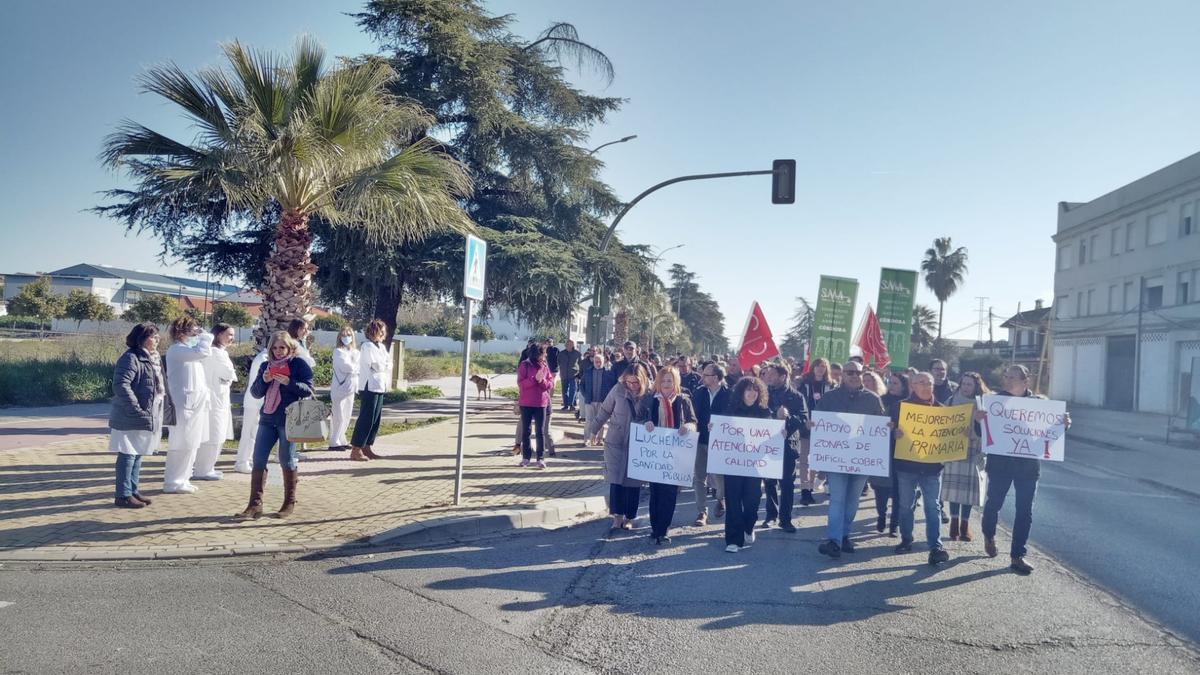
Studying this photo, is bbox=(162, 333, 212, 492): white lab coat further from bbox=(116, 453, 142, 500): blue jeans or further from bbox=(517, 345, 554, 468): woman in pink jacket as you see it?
bbox=(517, 345, 554, 468): woman in pink jacket

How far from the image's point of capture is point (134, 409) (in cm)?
731

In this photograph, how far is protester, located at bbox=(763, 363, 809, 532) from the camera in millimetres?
7801

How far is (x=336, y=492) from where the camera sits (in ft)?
27.9

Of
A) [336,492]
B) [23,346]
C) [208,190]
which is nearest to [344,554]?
[336,492]

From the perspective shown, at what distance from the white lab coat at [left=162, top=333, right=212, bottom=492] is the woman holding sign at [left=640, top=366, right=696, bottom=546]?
15.1 feet

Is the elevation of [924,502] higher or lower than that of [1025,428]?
lower

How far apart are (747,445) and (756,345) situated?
7173 millimetres

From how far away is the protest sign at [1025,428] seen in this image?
668cm

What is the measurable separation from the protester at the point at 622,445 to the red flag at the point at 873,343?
9162 mm

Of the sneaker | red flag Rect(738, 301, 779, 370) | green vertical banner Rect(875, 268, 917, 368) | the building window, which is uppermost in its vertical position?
the building window

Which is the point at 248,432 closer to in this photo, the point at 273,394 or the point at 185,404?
the point at 185,404

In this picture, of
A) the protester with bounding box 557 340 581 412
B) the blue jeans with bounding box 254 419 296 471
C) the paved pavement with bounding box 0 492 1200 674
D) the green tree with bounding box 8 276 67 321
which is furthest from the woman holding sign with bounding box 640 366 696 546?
the green tree with bounding box 8 276 67 321

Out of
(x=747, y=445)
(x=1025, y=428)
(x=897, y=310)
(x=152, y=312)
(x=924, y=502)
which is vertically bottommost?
(x=924, y=502)

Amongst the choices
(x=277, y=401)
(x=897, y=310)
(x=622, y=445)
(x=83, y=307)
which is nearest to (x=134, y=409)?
(x=277, y=401)
